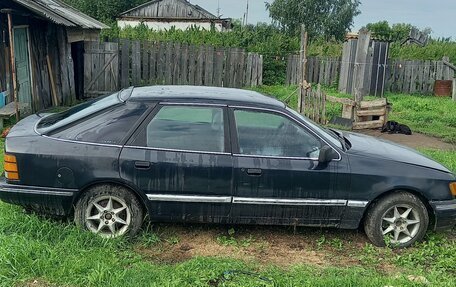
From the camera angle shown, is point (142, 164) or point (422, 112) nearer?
point (142, 164)

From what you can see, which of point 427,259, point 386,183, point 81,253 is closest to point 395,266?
point 427,259

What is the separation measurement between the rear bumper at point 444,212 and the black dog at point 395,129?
6.74 metres

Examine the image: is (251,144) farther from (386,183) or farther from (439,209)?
(439,209)

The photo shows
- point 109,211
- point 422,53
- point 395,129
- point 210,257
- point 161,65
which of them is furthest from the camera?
point 422,53

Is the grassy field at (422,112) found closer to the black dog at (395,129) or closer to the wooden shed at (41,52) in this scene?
the black dog at (395,129)

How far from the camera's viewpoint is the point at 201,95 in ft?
16.5

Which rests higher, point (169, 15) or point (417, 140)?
point (169, 15)

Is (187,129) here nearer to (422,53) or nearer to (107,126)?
(107,126)

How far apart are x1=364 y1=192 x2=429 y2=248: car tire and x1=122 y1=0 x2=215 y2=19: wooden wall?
1552 inches

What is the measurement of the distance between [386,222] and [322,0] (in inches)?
1704

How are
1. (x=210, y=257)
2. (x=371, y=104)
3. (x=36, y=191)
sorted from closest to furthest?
(x=210, y=257), (x=36, y=191), (x=371, y=104)

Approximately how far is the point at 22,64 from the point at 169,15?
33.0 m

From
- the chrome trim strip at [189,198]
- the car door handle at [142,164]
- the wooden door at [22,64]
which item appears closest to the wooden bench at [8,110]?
the wooden door at [22,64]

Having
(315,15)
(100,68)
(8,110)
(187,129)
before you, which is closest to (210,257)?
(187,129)
